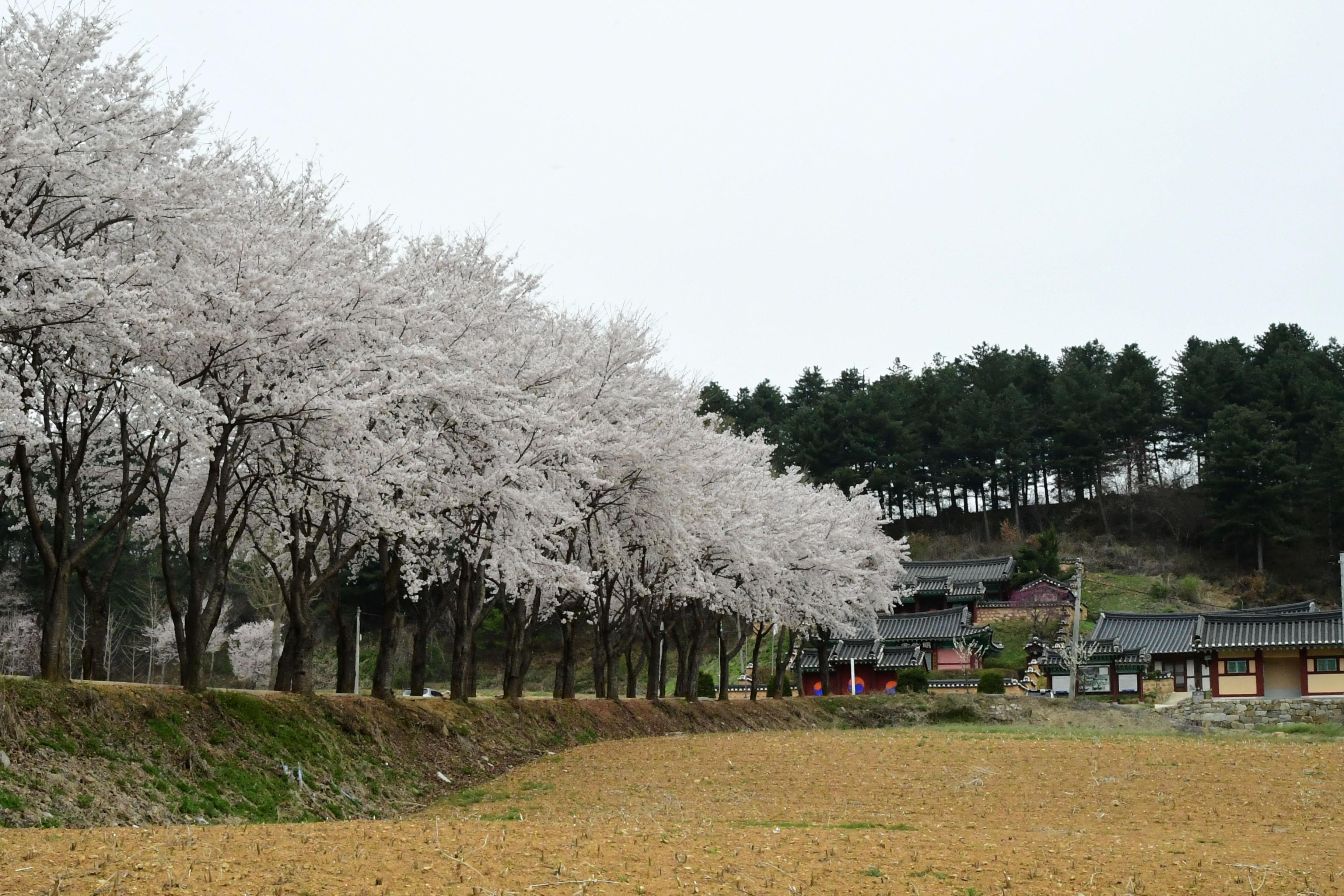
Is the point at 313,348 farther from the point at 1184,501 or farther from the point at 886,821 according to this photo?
the point at 1184,501

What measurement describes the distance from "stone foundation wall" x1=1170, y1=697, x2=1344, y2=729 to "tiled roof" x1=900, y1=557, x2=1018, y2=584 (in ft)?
72.9

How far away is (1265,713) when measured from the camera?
41469 mm

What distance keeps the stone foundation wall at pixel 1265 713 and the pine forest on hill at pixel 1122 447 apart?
78.5 ft

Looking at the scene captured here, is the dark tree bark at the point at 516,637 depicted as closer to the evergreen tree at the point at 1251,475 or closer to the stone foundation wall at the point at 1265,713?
the stone foundation wall at the point at 1265,713

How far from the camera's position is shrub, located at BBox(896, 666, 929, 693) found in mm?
51406

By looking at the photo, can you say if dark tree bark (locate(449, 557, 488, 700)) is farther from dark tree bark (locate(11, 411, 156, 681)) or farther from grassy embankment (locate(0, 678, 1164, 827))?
dark tree bark (locate(11, 411, 156, 681))

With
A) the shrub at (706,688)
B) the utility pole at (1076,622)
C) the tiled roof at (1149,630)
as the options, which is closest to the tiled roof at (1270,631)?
the tiled roof at (1149,630)

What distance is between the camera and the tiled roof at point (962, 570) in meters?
65.9

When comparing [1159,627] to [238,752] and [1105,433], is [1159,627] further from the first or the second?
[238,752]

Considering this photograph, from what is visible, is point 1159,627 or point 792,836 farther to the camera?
point 1159,627

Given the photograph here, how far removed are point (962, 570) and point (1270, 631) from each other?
20123mm

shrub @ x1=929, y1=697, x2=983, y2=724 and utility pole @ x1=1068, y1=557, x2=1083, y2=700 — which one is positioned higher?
utility pole @ x1=1068, y1=557, x2=1083, y2=700

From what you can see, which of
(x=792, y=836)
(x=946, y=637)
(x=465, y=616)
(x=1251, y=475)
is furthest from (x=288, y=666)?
(x=1251, y=475)

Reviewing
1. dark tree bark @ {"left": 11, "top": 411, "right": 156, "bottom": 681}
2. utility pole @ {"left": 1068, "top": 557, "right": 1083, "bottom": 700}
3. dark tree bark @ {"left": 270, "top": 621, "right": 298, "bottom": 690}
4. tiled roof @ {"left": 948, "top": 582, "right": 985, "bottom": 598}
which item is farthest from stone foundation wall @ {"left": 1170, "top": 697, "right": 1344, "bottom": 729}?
dark tree bark @ {"left": 11, "top": 411, "right": 156, "bottom": 681}
